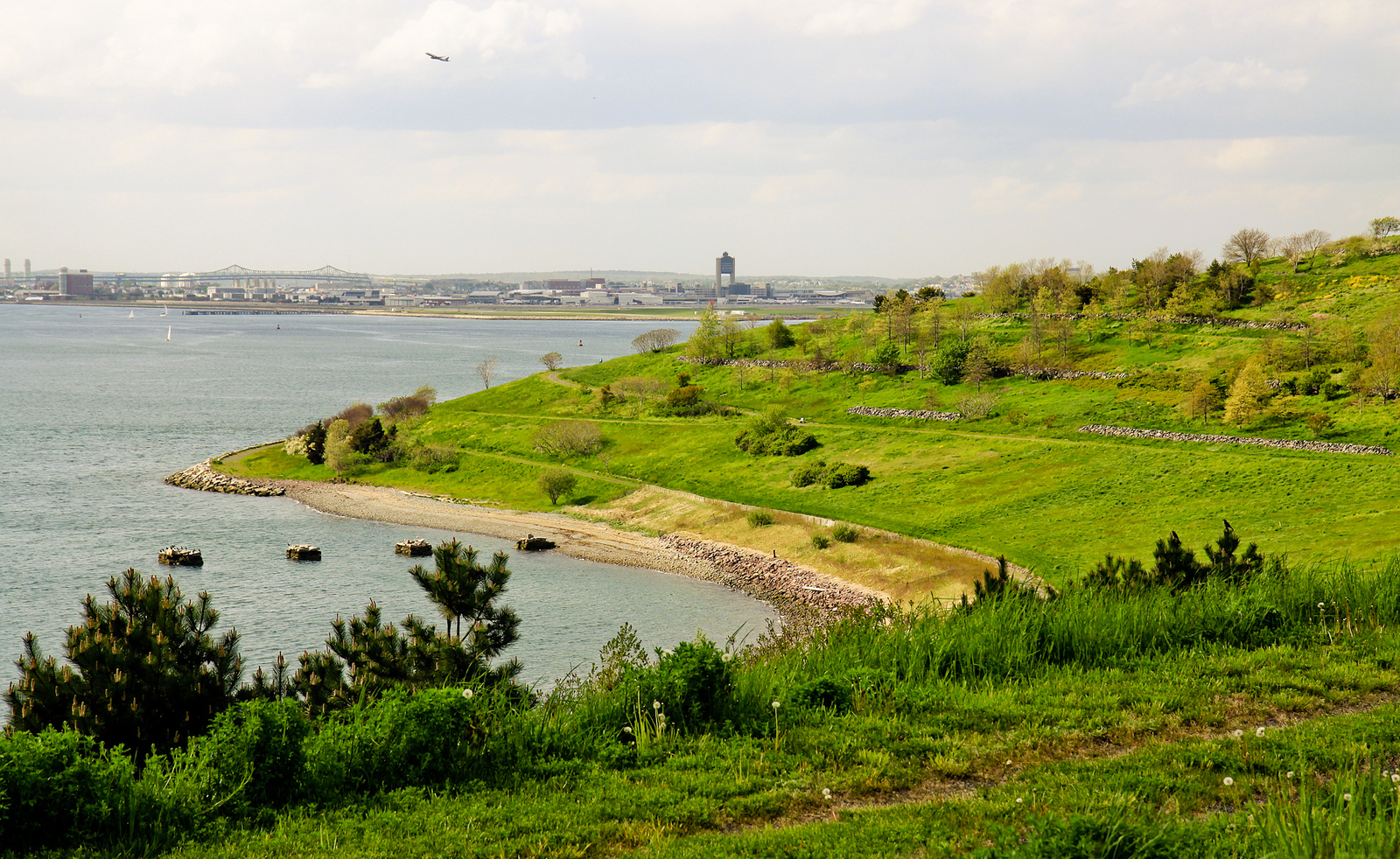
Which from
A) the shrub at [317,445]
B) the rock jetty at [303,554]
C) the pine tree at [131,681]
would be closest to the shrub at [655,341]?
the shrub at [317,445]

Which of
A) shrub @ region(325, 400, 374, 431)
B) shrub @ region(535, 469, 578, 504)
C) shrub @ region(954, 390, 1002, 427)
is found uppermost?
shrub @ region(954, 390, 1002, 427)

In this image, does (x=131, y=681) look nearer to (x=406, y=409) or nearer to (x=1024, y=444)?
(x=1024, y=444)

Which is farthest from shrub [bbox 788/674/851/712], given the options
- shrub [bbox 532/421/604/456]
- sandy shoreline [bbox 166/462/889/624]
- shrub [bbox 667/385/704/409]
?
shrub [bbox 667/385/704/409]

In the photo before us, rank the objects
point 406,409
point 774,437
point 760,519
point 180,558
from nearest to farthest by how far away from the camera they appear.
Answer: point 180,558
point 760,519
point 774,437
point 406,409

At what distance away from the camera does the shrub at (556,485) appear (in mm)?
72375

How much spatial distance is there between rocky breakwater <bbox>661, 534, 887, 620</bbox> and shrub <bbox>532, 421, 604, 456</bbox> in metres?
22.7

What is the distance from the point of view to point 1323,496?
158 feet

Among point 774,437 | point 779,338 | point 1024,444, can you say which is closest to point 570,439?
point 774,437

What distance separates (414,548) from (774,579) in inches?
Result: 919

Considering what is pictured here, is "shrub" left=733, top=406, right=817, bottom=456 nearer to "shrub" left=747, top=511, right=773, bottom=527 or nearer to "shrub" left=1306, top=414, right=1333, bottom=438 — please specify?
"shrub" left=747, top=511, right=773, bottom=527

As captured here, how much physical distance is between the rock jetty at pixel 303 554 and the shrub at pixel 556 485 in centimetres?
1823

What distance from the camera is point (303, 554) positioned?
5856 cm

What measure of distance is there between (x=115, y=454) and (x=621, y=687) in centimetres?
10076

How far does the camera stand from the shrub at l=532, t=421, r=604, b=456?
82.2m
